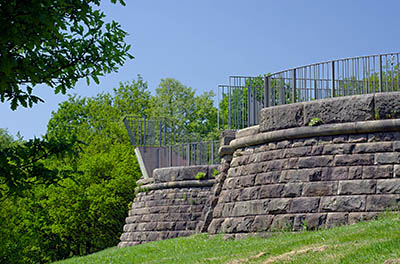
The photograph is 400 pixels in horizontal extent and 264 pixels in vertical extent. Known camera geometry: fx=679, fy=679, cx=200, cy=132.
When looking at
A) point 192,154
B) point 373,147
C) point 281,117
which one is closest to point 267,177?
point 281,117

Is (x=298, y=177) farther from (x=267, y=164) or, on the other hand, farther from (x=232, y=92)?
(x=232, y=92)

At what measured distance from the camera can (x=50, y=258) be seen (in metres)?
34.4

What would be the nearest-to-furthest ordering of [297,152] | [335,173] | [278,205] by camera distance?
[335,173]
[278,205]
[297,152]

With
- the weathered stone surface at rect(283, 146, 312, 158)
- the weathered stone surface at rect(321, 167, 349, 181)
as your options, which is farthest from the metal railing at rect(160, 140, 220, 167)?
the weathered stone surface at rect(321, 167, 349, 181)

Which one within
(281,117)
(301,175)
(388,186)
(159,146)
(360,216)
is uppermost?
(281,117)

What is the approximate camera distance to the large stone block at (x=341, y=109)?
482 inches

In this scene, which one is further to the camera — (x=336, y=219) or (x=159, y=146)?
(x=159, y=146)

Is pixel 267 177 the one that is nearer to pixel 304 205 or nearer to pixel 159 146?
pixel 304 205

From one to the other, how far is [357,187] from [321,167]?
2.83 ft

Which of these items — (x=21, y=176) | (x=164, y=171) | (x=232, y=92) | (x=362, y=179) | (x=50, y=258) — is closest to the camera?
(x=21, y=176)

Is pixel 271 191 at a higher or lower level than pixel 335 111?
lower

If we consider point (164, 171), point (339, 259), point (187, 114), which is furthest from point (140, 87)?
point (339, 259)

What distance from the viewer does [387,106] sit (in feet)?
39.9

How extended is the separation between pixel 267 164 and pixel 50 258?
23438 mm
